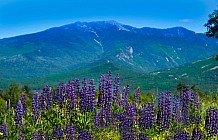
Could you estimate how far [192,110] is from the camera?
46.4 feet

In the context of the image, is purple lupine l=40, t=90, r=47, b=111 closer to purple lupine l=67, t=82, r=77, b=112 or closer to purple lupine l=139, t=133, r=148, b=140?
purple lupine l=67, t=82, r=77, b=112

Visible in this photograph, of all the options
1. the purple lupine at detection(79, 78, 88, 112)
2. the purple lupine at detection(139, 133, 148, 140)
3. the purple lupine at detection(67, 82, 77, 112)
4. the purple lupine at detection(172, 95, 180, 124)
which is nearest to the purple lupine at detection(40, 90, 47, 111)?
the purple lupine at detection(67, 82, 77, 112)

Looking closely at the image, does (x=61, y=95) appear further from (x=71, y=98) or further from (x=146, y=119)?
(x=146, y=119)

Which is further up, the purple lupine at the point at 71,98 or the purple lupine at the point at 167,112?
the purple lupine at the point at 71,98

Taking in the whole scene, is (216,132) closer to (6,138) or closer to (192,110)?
(192,110)

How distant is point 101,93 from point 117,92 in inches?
37.7

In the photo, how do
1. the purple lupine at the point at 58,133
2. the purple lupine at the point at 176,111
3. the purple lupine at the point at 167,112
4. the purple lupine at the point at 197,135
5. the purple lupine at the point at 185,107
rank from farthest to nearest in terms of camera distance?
the purple lupine at the point at 185,107 < the purple lupine at the point at 176,111 < the purple lupine at the point at 167,112 < the purple lupine at the point at 58,133 < the purple lupine at the point at 197,135

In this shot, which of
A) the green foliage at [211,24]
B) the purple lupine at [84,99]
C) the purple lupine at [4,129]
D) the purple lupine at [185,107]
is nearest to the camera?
the purple lupine at [4,129]

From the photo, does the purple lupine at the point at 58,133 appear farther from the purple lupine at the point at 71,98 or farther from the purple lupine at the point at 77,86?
the purple lupine at the point at 77,86

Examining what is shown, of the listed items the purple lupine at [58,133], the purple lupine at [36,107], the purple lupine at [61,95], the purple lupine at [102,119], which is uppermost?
the purple lupine at [61,95]

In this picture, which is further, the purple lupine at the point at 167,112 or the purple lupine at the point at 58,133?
the purple lupine at the point at 167,112

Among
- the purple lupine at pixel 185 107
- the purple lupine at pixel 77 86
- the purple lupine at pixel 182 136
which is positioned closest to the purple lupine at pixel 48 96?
the purple lupine at pixel 77 86

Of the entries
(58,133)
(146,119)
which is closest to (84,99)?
(58,133)

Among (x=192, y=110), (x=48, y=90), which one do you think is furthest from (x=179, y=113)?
(x=48, y=90)
